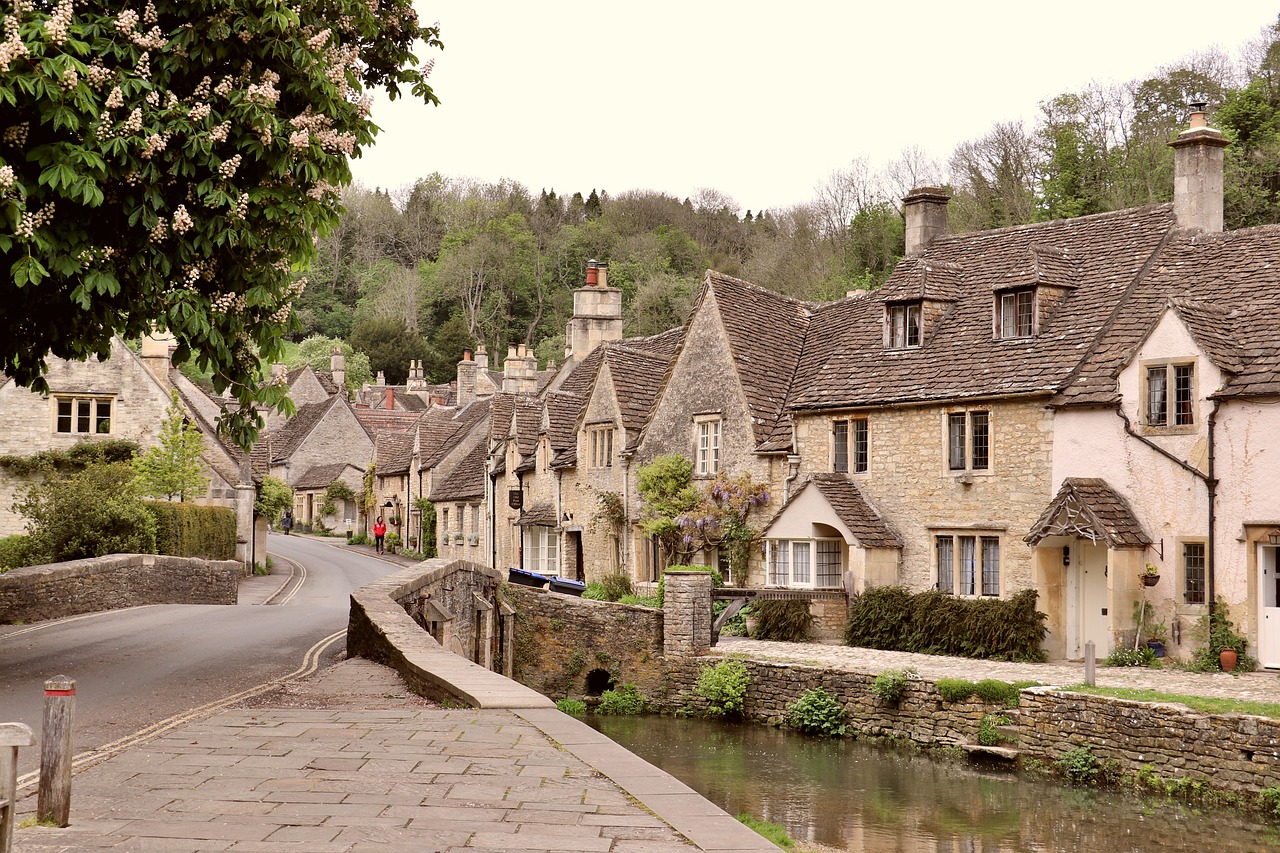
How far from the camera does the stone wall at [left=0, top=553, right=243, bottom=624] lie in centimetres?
2711

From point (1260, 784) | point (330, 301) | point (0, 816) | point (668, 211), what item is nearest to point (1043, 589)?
point (1260, 784)

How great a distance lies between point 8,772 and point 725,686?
2189 cm

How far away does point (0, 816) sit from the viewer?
7367mm

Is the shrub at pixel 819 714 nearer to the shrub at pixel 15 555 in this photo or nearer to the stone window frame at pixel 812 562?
the stone window frame at pixel 812 562

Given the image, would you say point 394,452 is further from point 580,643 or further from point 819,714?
point 819,714

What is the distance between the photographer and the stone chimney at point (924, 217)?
121 feet

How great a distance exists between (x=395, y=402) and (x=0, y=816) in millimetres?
93270

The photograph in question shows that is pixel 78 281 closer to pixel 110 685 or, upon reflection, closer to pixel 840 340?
pixel 110 685

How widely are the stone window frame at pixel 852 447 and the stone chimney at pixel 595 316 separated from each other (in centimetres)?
2093

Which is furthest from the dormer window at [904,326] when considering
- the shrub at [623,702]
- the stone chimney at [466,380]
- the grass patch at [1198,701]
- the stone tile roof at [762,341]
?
the stone chimney at [466,380]

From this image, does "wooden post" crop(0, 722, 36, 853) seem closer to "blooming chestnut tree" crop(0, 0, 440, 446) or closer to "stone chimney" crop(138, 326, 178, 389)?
"blooming chestnut tree" crop(0, 0, 440, 446)

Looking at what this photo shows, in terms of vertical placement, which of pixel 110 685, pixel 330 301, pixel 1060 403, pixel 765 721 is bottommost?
pixel 765 721

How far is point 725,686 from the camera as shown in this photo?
93.3ft

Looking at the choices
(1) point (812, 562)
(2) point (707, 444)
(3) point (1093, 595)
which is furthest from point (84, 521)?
(3) point (1093, 595)
